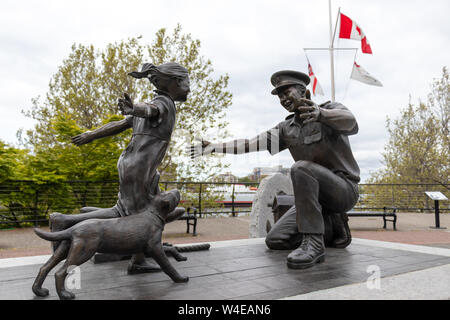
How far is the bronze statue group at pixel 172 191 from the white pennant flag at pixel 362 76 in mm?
11527

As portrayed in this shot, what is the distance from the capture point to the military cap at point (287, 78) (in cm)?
299

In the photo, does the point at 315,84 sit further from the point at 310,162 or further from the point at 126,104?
the point at 126,104

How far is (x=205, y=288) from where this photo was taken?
204 cm

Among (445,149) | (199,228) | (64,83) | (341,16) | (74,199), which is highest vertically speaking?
(341,16)

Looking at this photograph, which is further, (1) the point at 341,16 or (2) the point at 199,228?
(1) the point at 341,16

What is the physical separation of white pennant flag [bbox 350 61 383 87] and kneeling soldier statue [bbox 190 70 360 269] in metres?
11.5

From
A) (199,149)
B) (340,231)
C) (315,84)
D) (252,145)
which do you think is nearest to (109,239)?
(199,149)

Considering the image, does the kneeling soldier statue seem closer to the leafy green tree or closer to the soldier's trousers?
the soldier's trousers

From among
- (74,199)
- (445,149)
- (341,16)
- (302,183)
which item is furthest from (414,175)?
(302,183)

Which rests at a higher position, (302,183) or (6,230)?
(302,183)

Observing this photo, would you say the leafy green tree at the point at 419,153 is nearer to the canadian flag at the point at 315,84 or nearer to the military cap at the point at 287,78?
the canadian flag at the point at 315,84

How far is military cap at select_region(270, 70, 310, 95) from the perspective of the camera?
2.99 m
